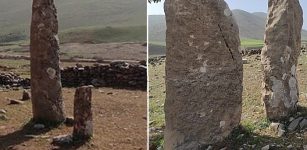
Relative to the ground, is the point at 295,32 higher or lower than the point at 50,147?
higher

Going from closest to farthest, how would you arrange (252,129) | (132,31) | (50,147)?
1. (252,129)
2. (50,147)
3. (132,31)

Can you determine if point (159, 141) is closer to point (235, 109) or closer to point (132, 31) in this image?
point (235, 109)

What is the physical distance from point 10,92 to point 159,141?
867 centimetres

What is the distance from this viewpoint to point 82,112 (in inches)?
421

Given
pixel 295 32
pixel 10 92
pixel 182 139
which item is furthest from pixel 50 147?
pixel 10 92

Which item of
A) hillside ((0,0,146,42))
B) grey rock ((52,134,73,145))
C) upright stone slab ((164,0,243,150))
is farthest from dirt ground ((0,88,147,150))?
hillside ((0,0,146,42))

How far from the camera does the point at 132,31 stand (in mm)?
98625

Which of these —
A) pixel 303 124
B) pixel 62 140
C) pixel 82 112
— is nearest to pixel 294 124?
pixel 303 124

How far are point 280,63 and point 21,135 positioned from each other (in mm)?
5675

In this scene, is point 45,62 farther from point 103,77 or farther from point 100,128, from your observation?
point 103,77

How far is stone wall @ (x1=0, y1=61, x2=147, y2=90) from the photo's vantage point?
754 inches

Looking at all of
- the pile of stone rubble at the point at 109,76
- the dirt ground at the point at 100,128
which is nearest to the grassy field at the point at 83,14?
the pile of stone rubble at the point at 109,76

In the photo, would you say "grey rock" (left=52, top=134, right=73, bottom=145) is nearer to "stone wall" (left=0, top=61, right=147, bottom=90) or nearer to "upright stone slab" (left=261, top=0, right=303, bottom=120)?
"upright stone slab" (left=261, top=0, right=303, bottom=120)

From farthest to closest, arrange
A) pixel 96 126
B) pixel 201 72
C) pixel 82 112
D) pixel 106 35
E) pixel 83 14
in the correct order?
1. pixel 83 14
2. pixel 106 35
3. pixel 96 126
4. pixel 82 112
5. pixel 201 72
